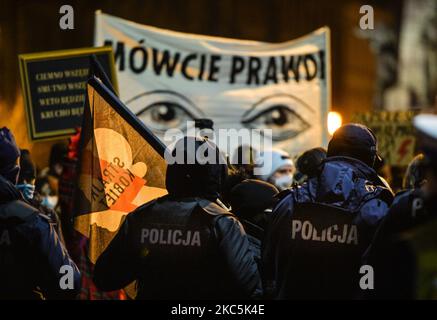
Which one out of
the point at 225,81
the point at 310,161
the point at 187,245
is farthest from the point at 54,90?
the point at 187,245

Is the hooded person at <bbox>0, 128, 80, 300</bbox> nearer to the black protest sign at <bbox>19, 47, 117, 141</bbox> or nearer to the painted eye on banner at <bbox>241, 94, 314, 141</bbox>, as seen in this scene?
the black protest sign at <bbox>19, 47, 117, 141</bbox>

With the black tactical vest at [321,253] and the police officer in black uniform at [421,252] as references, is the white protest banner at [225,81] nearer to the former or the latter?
the black tactical vest at [321,253]

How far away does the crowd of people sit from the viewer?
440 cm

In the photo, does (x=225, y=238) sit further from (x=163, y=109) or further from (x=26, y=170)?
(x=163, y=109)

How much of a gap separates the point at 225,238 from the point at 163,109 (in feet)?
17.3

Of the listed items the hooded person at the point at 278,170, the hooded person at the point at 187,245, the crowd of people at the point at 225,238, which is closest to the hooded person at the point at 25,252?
the crowd of people at the point at 225,238

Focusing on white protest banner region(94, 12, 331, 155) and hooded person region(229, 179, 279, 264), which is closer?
hooded person region(229, 179, 279, 264)

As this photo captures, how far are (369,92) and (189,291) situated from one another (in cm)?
1846

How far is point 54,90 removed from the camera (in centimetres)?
897

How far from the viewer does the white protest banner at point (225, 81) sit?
962cm

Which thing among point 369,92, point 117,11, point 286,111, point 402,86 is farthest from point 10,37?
point 402,86

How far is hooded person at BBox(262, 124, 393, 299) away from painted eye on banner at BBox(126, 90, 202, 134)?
4.51m

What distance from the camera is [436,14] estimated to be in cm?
2853

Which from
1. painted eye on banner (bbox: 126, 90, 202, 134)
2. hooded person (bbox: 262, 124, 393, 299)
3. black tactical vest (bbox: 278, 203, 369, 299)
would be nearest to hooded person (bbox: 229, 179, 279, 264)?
hooded person (bbox: 262, 124, 393, 299)
